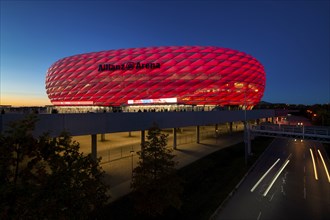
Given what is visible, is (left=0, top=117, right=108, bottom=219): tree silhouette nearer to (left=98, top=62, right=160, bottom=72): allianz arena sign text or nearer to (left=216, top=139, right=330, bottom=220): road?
(left=216, top=139, right=330, bottom=220): road

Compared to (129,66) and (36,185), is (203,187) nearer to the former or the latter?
(36,185)

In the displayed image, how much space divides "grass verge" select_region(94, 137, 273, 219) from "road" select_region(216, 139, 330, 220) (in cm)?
89

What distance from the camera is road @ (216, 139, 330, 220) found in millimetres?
14439

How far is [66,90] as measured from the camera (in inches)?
2621

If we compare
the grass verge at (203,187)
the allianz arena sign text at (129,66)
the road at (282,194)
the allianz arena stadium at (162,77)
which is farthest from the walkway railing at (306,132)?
the allianz arena sign text at (129,66)

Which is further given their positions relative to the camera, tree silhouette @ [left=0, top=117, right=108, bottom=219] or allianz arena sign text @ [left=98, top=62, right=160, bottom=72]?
allianz arena sign text @ [left=98, top=62, right=160, bottom=72]

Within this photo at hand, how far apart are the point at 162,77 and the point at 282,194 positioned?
41.9 meters

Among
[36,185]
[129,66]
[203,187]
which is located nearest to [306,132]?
[203,187]

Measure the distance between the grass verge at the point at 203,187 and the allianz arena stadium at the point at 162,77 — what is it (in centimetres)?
2684

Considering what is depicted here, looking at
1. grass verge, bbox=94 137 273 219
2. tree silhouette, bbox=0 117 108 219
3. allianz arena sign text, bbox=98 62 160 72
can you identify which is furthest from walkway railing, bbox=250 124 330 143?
allianz arena sign text, bbox=98 62 160 72

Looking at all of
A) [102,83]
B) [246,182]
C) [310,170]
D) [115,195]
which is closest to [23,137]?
[115,195]

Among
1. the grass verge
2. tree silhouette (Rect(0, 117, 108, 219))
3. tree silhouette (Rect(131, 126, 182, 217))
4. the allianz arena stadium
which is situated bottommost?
the grass verge

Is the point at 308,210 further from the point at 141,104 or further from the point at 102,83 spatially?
the point at 102,83

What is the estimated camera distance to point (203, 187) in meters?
20.0
